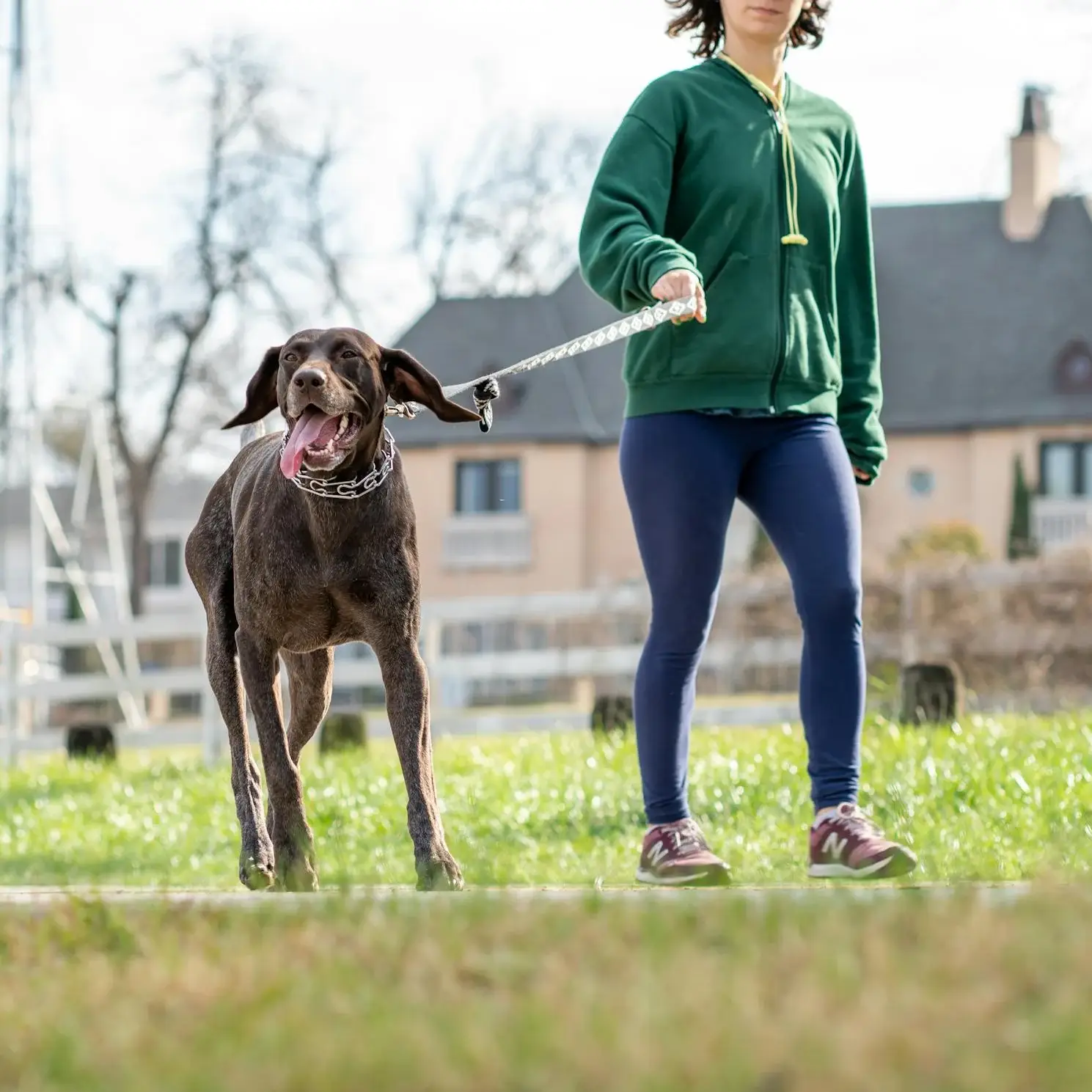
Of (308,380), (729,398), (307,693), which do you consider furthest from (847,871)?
(308,380)

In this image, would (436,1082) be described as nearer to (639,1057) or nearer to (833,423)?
(639,1057)

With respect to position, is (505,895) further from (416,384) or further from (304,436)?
(416,384)

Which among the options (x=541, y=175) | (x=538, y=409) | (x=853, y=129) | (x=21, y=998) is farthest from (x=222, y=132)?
(x=21, y=998)

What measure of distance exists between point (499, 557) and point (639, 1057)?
136 ft

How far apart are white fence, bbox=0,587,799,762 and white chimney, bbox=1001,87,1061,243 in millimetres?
25276

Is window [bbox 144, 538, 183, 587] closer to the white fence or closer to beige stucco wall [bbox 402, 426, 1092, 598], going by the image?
beige stucco wall [bbox 402, 426, 1092, 598]

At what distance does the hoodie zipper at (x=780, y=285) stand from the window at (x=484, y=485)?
125 feet

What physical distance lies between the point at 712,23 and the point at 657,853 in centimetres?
231

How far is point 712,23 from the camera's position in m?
5.47

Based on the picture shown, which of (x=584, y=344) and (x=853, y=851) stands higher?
(x=584, y=344)

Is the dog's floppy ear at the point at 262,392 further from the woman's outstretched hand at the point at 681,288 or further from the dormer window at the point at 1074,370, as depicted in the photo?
the dormer window at the point at 1074,370

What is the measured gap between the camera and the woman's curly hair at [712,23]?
5455 mm

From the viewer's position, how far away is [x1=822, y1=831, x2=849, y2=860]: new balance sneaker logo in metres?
4.81

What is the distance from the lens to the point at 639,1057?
6.95 feet
